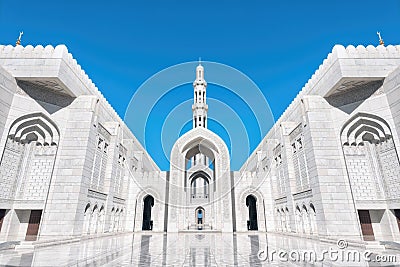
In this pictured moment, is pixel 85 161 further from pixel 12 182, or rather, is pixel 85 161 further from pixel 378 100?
pixel 378 100

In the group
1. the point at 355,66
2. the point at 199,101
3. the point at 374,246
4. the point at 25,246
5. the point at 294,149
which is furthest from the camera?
the point at 199,101

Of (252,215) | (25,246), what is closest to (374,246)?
(25,246)

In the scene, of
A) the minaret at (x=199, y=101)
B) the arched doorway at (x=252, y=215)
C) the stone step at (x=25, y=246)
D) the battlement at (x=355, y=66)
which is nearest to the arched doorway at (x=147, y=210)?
the arched doorway at (x=252, y=215)

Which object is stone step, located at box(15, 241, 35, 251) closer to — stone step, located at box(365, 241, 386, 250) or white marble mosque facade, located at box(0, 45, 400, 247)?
white marble mosque facade, located at box(0, 45, 400, 247)

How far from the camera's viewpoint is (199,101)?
3238cm

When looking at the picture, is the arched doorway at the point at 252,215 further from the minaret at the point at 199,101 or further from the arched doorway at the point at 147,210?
the minaret at the point at 199,101

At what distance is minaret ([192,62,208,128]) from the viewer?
3212cm

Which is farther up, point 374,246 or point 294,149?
point 294,149

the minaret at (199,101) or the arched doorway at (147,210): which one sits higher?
the minaret at (199,101)

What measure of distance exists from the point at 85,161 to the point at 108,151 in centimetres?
408

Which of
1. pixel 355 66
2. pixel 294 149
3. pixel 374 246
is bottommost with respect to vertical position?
pixel 374 246

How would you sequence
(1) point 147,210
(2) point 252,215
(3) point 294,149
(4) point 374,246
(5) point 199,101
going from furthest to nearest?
(5) point 199,101 → (2) point 252,215 → (1) point 147,210 → (3) point 294,149 → (4) point 374,246

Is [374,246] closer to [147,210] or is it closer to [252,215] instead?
[252,215]

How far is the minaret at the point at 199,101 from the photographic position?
32.1 m
